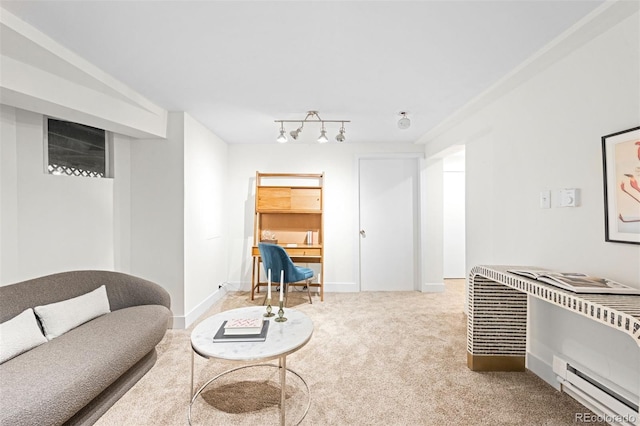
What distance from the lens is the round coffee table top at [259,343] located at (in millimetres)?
1663

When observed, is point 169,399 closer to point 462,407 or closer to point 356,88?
point 462,407

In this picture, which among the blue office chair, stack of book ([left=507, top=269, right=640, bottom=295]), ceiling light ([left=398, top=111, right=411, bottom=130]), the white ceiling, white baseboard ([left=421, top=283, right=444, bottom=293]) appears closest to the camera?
stack of book ([left=507, top=269, right=640, bottom=295])

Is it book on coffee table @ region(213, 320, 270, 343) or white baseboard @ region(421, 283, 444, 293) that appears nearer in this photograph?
book on coffee table @ region(213, 320, 270, 343)

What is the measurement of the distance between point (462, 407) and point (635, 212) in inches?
57.3

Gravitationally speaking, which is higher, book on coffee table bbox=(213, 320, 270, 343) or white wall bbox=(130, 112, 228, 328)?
white wall bbox=(130, 112, 228, 328)

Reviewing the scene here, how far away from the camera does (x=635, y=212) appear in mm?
1542

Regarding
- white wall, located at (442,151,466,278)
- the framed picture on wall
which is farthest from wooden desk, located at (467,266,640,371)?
white wall, located at (442,151,466,278)

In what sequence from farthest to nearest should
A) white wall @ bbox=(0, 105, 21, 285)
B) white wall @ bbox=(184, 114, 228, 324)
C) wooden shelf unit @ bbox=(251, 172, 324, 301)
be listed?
1. wooden shelf unit @ bbox=(251, 172, 324, 301)
2. white wall @ bbox=(184, 114, 228, 324)
3. white wall @ bbox=(0, 105, 21, 285)

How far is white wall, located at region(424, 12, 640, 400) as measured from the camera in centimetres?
162

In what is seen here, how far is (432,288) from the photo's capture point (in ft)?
15.0

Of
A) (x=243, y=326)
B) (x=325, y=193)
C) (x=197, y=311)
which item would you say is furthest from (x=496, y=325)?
(x=197, y=311)

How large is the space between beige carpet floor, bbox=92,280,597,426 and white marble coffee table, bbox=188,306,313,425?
13cm

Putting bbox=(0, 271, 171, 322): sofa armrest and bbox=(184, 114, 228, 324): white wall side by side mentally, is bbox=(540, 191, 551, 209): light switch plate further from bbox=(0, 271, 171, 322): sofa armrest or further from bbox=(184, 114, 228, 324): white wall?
bbox=(184, 114, 228, 324): white wall

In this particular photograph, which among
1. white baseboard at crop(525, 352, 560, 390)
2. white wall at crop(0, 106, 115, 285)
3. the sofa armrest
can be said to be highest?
white wall at crop(0, 106, 115, 285)
